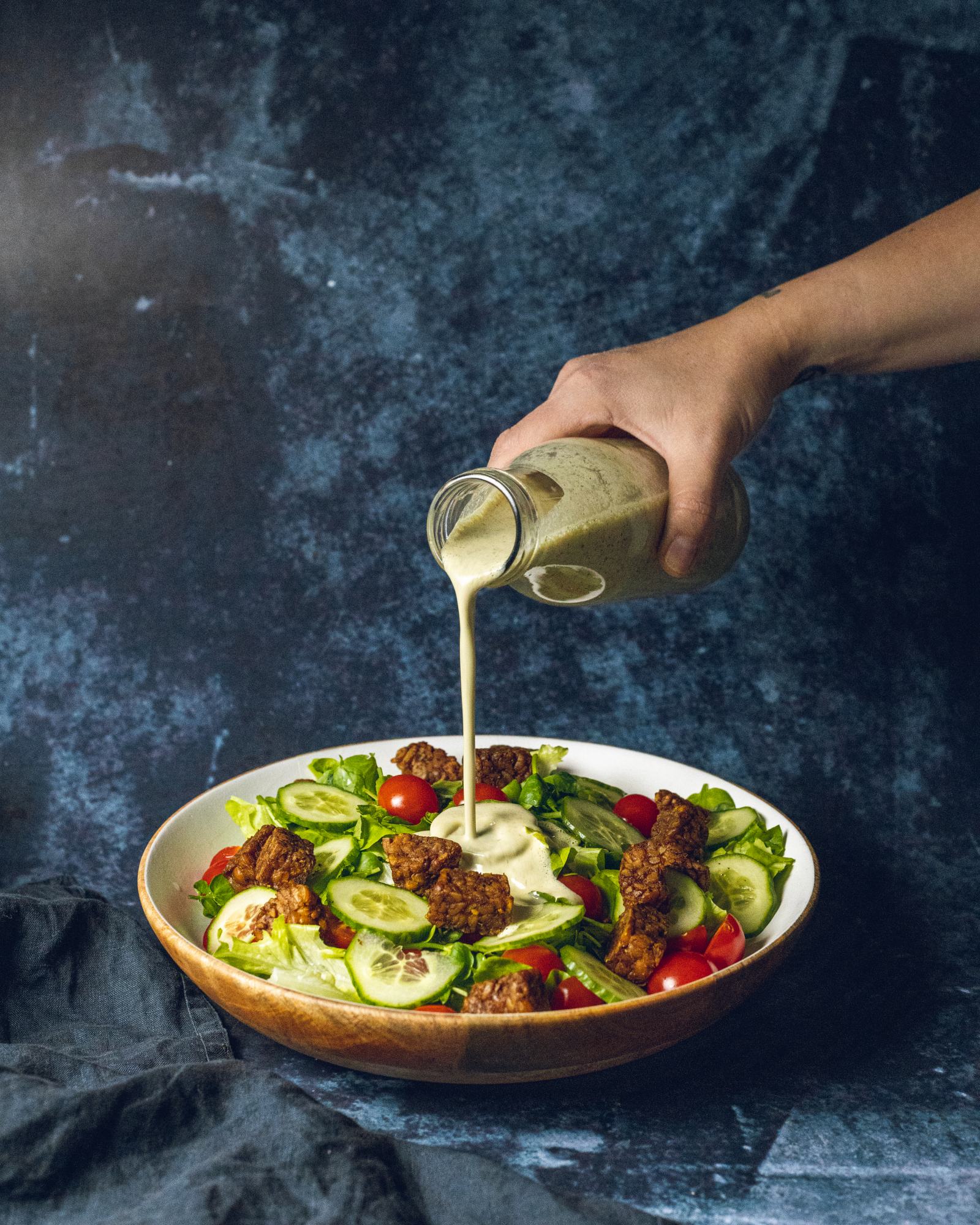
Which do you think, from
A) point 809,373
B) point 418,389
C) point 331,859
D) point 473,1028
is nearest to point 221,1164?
point 473,1028

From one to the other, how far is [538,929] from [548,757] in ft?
3.22

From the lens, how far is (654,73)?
12.4 ft

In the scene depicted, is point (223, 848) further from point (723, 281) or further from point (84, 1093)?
point (723, 281)

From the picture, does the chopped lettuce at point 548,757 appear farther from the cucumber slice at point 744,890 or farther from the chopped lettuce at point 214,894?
the chopped lettuce at point 214,894

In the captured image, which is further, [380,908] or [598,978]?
[380,908]

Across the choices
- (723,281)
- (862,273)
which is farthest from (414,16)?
(862,273)

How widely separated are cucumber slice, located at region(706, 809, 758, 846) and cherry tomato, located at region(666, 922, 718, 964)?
419 mm

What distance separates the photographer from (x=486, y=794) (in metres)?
3.06

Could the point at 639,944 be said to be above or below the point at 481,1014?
below

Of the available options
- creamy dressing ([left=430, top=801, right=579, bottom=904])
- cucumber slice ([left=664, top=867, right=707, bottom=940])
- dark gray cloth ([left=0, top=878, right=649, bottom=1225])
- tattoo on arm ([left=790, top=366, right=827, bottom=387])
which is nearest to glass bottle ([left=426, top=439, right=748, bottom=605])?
tattoo on arm ([left=790, top=366, right=827, bottom=387])

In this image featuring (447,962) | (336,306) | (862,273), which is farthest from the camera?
(336,306)

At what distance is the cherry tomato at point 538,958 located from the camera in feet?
7.72

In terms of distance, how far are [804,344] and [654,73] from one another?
4.49 ft

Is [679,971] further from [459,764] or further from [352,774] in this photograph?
[352,774]
